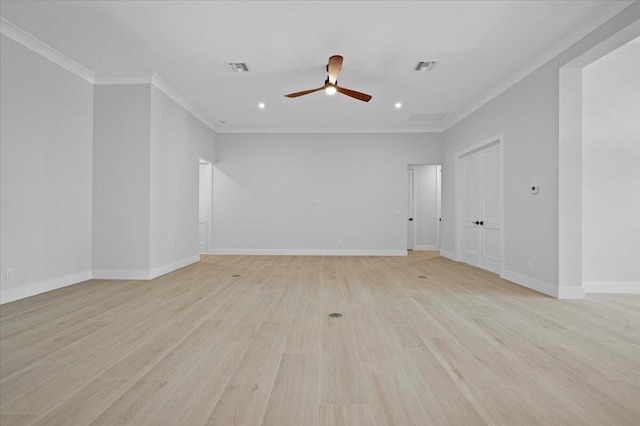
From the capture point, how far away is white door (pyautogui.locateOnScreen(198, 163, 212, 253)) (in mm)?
7941

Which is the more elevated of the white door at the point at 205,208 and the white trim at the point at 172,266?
the white door at the point at 205,208

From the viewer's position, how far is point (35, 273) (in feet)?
12.7

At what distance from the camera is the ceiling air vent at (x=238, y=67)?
4.46 metres

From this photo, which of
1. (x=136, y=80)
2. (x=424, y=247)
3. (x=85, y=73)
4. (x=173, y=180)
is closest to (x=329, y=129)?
(x=173, y=180)

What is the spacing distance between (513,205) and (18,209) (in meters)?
6.53

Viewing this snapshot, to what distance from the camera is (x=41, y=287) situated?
393 centimetres

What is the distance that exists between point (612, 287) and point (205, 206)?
786 cm

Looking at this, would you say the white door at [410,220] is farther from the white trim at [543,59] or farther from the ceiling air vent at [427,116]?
the white trim at [543,59]

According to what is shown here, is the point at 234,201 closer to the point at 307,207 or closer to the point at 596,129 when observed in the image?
the point at 307,207

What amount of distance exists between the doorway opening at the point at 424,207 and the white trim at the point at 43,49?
7.64 m

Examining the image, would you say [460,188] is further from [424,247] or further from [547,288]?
[547,288]

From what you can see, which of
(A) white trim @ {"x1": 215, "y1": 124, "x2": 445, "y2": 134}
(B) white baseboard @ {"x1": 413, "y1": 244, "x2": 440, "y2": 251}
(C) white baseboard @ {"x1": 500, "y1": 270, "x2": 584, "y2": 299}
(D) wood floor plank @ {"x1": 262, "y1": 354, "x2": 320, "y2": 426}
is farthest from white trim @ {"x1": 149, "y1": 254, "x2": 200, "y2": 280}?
(B) white baseboard @ {"x1": 413, "y1": 244, "x2": 440, "y2": 251}

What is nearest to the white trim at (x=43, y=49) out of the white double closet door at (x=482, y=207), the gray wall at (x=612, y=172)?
the white double closet door at (x=482, y=207)

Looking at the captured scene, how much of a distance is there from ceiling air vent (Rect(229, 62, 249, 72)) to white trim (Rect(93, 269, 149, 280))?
10.9 ft
